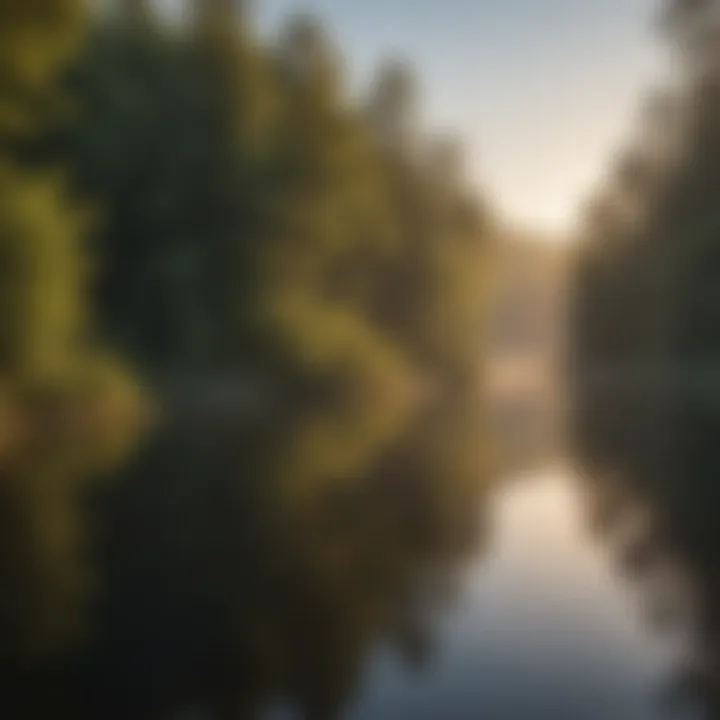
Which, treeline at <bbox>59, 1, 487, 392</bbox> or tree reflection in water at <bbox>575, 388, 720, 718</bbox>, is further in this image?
treeline at <bbox>59, 1, 487, 392</bbox>

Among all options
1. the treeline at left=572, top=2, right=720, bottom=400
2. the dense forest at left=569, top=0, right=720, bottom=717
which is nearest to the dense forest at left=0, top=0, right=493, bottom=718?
the dense forest at left=569, top=0, right=720, bottom=717

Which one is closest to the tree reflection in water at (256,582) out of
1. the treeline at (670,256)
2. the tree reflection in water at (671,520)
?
the tree reflection in water at (671,520)

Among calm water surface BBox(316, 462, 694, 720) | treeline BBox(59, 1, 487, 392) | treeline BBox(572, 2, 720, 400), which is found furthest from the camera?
treeline BBox(572, 2, 720, 400)

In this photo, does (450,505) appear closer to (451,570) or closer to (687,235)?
(451,570)

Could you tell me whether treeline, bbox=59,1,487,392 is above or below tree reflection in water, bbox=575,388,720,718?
above

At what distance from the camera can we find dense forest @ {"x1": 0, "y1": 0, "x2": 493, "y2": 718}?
1487mm

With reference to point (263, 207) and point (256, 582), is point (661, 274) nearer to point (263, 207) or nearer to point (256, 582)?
point (263, 207)

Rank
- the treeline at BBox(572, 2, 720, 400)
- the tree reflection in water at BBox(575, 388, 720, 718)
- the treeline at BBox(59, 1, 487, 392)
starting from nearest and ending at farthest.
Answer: the tree reflection in water at BBox(575, 388, 720, 718) → the treeline at BBox(59, 1, 487, 392) → the treeline at BBox(572, 2, 720, 400)

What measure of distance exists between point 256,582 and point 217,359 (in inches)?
161

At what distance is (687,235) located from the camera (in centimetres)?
777

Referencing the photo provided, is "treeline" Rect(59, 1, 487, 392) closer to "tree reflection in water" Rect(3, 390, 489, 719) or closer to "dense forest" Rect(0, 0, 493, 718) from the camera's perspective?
"dense forest" Rect(0, 0, 493, 718)

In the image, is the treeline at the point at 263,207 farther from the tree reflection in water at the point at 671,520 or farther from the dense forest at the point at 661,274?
the tree reflection in water at the point at 671,520

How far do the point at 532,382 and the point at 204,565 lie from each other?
4793 millimetres

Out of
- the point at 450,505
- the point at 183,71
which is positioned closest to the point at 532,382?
the point at 183,71
